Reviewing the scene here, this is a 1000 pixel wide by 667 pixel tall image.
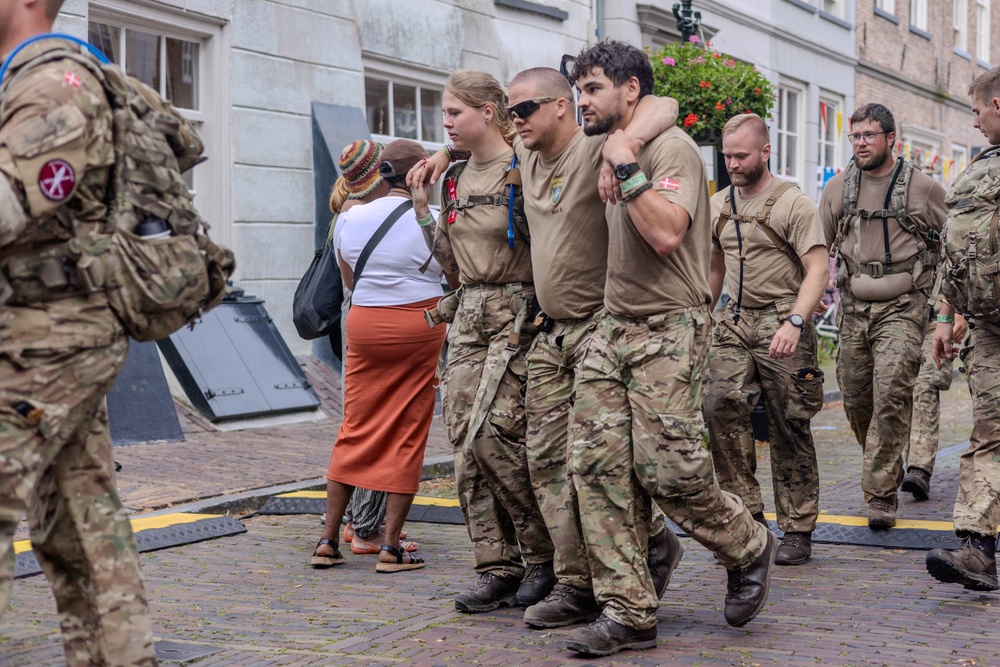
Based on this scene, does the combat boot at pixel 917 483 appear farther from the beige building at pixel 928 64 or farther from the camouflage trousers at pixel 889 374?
the beige building at pixel 928 64

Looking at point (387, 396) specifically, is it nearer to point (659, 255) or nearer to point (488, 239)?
point (488, 239)

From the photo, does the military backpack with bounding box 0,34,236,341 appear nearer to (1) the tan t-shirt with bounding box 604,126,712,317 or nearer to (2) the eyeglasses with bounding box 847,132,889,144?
(1) the tan t-shirt with bounding box 604,126,712,317

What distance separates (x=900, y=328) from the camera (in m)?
7.07

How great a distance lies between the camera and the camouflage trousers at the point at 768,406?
6.36 metres

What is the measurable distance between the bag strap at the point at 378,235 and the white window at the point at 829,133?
17783mm

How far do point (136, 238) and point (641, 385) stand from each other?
196 centimetres

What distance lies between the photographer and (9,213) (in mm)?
3018

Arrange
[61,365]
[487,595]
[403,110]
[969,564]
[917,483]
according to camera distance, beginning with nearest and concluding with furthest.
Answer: [61,365] < [487,595] < [969,564] < [917,483] < [403,110]

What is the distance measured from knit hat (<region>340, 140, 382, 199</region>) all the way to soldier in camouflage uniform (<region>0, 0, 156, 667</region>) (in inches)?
121

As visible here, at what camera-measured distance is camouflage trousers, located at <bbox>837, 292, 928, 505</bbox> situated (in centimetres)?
704

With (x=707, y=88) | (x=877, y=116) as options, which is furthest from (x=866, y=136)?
(x=707, y=88)

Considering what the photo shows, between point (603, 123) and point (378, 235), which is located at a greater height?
point (603, 123)

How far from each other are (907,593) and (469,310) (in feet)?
6.79

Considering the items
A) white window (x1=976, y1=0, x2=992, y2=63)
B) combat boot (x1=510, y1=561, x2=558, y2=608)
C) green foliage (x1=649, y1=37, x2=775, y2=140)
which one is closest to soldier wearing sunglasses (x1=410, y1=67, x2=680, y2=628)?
combat boot (x1=510, y1=561, x2=558, y2=608)
